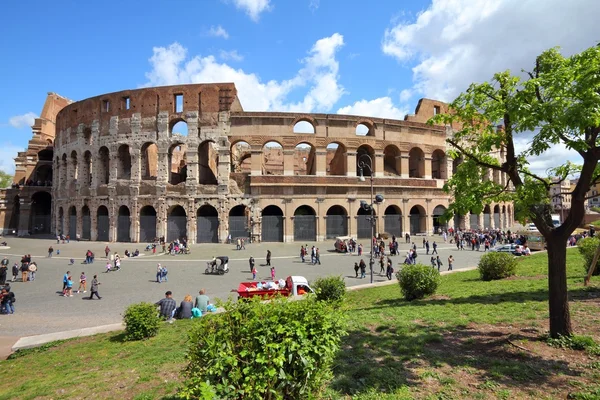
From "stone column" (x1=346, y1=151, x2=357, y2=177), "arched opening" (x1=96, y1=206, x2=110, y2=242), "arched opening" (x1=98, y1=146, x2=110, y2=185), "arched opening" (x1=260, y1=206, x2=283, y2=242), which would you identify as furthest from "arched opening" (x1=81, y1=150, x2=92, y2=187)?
"stone column" (x1=346, y1=151, x2=357, y2=177)

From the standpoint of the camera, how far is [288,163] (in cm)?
3095

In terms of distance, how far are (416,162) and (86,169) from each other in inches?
1483

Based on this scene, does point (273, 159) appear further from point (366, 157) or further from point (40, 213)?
point (40, 213)

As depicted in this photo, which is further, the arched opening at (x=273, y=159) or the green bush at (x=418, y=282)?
the arched opening at (x=273, y=159)

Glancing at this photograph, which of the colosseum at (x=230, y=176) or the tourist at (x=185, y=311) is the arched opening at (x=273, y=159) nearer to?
the colosseum at (x=230, y=176)

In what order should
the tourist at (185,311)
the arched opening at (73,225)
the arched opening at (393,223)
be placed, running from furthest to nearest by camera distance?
the arched opening at (73,225)
the arched opening at (393,223)
the tourist at (185,311)

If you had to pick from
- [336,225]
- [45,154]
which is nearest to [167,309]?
[336,225]

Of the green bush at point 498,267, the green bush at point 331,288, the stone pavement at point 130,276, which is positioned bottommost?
the stone pavement at point 130,276

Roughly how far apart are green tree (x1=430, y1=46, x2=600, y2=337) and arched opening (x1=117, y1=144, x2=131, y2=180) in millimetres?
33876

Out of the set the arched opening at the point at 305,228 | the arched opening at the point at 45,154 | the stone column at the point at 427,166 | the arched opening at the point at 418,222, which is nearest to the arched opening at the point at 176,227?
the arched opening at the point at 305,228

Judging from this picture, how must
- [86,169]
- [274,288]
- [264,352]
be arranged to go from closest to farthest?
[264,352], [274,288], [86,169]

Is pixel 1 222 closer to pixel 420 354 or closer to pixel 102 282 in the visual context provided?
pixel 102 282

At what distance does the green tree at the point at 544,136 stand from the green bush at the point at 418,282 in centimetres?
427

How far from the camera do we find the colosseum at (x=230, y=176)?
101 ft
